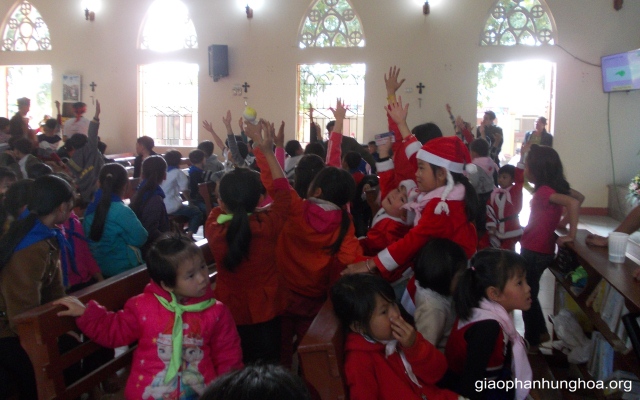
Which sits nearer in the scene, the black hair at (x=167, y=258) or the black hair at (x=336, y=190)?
the black hair at (x=167, y=258)

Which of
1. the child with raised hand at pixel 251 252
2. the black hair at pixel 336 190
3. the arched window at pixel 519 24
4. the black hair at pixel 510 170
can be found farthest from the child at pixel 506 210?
the arched window at pixel 519 24

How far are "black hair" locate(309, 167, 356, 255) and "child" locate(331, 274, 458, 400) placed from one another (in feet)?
2.05

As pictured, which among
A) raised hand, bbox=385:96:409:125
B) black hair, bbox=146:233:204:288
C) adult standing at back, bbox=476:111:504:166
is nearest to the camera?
black hair, bbox=146:233:204:288

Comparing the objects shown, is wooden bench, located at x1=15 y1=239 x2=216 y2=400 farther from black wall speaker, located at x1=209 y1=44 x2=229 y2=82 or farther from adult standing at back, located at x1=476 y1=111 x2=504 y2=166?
black wall speaker, located at x1=209 y1=44 x2=229 y2=82

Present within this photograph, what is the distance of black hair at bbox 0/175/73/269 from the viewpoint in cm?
184

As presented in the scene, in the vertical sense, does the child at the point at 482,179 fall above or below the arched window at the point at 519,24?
below

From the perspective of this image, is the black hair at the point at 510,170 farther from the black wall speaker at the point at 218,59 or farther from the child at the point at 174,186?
the black wall speaker at the point at 218,59

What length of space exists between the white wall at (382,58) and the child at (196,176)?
12.1 feet

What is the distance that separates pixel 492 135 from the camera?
7375 millimetres

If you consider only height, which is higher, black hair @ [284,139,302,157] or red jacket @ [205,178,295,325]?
black hair @ [284,139,302,157]

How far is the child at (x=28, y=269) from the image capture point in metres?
1.84

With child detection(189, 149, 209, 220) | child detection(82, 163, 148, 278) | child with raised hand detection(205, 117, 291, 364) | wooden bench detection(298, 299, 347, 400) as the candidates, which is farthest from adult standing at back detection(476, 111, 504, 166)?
wooden bench detection(298, 299, 347, 400)

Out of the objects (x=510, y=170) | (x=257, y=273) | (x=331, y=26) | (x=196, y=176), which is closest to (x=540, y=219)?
(x=510, y=170)

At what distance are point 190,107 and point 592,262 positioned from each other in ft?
28.1
